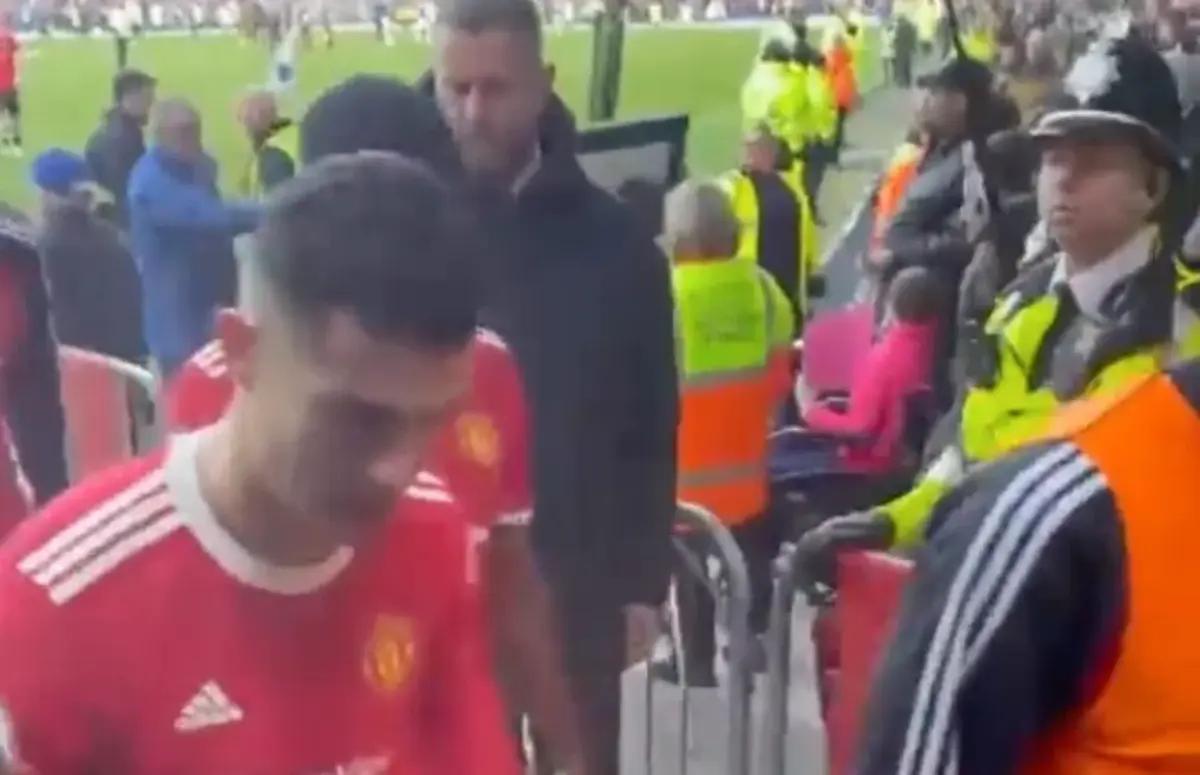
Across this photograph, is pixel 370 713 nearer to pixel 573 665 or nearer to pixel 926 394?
pixel 573 665

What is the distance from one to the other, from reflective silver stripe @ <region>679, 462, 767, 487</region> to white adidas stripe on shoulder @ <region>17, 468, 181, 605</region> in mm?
4047

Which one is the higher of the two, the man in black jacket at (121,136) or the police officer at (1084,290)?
the police officer at (1084,290)

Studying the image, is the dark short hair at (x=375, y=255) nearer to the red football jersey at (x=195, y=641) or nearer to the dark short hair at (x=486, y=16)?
the red football jersey at (x=195, y=641)

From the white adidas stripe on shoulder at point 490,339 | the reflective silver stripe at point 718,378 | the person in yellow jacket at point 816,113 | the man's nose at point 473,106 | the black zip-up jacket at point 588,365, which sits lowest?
the person in yellow jacket at point 816,113

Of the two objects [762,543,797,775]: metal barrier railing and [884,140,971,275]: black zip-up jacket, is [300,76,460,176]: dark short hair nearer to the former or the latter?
[762,543,797,775]: metal barrier railing

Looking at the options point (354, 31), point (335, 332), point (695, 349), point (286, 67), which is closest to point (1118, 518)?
point (335, 332)

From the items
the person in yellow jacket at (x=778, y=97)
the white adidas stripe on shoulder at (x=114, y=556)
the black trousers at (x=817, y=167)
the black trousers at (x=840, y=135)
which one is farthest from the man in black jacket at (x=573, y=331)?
the black trousers at (x=840, y=135)

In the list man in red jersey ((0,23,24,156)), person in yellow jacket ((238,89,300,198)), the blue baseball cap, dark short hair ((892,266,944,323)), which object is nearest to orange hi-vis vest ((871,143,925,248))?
dark short hair ((892,266,944,323))

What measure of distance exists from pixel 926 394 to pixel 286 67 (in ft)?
24.8

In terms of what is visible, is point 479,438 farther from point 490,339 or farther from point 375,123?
point 375,123

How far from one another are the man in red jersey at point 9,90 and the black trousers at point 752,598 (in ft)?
31.5

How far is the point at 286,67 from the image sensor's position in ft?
43.4

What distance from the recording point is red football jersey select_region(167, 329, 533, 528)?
2986 millimetres

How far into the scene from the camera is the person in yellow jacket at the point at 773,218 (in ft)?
28.2
